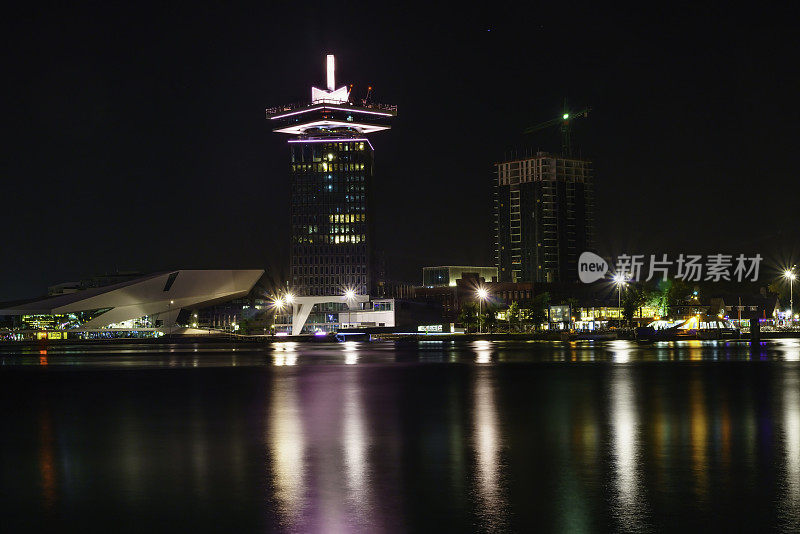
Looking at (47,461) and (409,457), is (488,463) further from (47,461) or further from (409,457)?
(47,461)

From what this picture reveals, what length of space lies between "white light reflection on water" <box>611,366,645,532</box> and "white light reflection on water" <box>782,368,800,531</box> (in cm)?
226

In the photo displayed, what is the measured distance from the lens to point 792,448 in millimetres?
19828

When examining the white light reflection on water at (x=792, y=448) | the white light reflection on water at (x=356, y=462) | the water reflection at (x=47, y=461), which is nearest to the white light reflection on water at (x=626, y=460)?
the white light reflection on water at (x=792, y=448)

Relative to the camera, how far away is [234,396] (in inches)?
1364

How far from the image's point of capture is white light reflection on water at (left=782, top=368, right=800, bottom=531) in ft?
46.1

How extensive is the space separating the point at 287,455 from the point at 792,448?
11.2m

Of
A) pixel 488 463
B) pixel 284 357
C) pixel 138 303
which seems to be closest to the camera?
pixel 488 463

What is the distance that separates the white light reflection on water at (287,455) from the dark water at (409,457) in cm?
6

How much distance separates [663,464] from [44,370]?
48.1 meters

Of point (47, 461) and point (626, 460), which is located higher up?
point (47, 461)

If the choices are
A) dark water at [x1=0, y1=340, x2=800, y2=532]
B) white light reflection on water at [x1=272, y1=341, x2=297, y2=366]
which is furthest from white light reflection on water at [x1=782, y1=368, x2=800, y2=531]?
white light reflection on water at [x1=272, y1=341, x2=297, y2=366]

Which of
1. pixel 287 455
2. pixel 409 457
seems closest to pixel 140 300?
pixel 287 455

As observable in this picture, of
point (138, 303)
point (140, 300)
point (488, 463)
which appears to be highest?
point (140, 300)

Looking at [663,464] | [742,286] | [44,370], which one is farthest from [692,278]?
[663,464]
